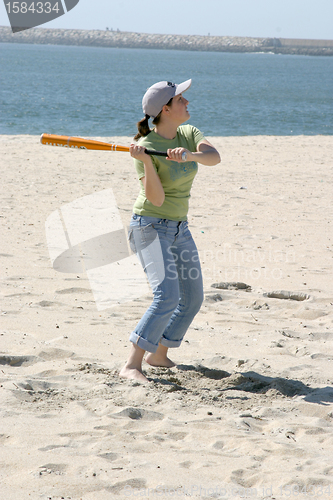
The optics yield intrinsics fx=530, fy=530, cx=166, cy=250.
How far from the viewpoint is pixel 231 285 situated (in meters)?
5.36

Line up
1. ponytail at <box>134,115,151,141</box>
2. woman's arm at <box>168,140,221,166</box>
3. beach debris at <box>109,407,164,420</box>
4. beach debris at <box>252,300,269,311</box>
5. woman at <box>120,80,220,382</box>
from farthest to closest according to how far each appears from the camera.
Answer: beach debris at <box>252,300,269,311</box> < ponytail at <box>134,115,151,141</box> < woman at <box>120,80,220,382</box> < woman's arm at <box>168,140,221,166</box> < beach debris at <box>109,407,164,420</box>

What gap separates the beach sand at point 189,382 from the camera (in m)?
2.47

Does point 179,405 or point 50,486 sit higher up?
point 50,486

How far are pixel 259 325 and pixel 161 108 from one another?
208 centimetres

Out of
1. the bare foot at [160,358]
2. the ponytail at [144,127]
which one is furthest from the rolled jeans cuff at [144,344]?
the ponytail at [144,127]

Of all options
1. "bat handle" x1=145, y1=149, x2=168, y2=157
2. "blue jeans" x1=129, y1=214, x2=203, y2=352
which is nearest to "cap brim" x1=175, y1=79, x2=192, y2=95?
"bat handle" x1=145, y1=149, x2=168, y2=157

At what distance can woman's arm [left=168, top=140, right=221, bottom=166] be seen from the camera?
3.14m

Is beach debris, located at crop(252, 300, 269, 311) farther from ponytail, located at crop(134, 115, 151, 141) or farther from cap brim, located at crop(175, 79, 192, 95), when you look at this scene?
cap brim, located at crop(175, 79, 192, 95)

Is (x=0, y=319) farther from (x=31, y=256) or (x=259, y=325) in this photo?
(x=259, y=325)

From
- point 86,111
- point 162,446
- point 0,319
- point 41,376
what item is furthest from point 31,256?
point 86,111

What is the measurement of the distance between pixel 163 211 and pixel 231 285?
2.22m

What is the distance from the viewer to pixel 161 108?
3.33 meters

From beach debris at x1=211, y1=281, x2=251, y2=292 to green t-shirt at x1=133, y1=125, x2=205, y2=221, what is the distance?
6.58 ft

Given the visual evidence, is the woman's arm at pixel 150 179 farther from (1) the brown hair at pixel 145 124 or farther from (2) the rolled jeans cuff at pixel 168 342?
(2) the rolled jeans cuff at pixel 168 342
